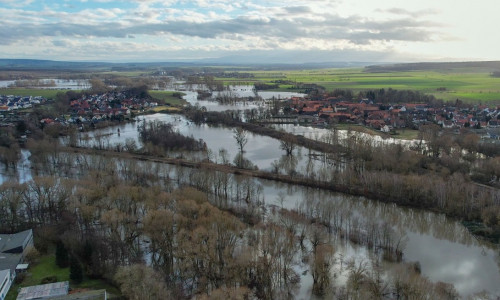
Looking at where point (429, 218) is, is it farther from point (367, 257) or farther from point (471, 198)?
point (367, 257)

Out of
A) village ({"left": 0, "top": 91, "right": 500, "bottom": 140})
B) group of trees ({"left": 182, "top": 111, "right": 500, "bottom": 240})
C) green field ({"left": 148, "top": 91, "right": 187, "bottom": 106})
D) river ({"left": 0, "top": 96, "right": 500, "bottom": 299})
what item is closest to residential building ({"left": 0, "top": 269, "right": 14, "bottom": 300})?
river ({"left": 0, "top": 96, "right": 500, "bottom": 299})

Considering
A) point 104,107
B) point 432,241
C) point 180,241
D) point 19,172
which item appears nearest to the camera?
point 180,241

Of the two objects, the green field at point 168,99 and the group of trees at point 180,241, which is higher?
the green field at point 168,99

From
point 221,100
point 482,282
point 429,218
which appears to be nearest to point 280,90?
point 221,100

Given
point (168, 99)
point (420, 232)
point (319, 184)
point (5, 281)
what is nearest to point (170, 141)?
point (319, 184)

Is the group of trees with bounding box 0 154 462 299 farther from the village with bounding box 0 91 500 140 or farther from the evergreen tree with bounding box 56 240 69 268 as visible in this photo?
the village with bounding box 0 91 500 140

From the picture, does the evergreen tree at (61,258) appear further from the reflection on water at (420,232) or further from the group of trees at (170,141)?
the group of trees at (170,141)

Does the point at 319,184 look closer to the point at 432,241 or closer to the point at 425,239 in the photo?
the point at 425,239

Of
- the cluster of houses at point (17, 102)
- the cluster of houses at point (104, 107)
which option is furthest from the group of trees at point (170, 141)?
the cluster of houses at point (17, 102)
